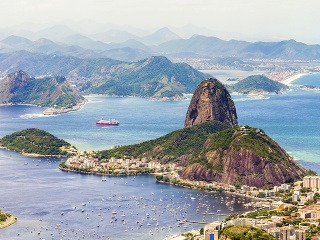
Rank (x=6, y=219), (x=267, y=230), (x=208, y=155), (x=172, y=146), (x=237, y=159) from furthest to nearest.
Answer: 1. (x=172, y=146)
2. (x=208, y=155)
3. (x=237, y=159)
4. (x=6, y=219)
5. (x=267, y=230)

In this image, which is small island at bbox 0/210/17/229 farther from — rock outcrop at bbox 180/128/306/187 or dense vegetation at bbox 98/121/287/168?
dense vegetation at bbox 98/121/287/168

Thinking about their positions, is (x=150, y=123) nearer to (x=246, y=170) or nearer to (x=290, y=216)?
(x=246, y=170)

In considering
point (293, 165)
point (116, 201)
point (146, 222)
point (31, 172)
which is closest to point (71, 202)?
point (116, 201)

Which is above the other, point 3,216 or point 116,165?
point 116,165

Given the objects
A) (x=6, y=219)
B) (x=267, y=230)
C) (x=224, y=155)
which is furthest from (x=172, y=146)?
(x=267, y=230)

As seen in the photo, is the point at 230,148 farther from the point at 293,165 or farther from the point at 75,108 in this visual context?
the point at 75,108

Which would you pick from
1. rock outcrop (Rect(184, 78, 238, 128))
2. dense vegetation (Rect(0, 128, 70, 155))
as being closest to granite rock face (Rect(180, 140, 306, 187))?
rock outcrop (Rect(184, 78, 238, 128))
